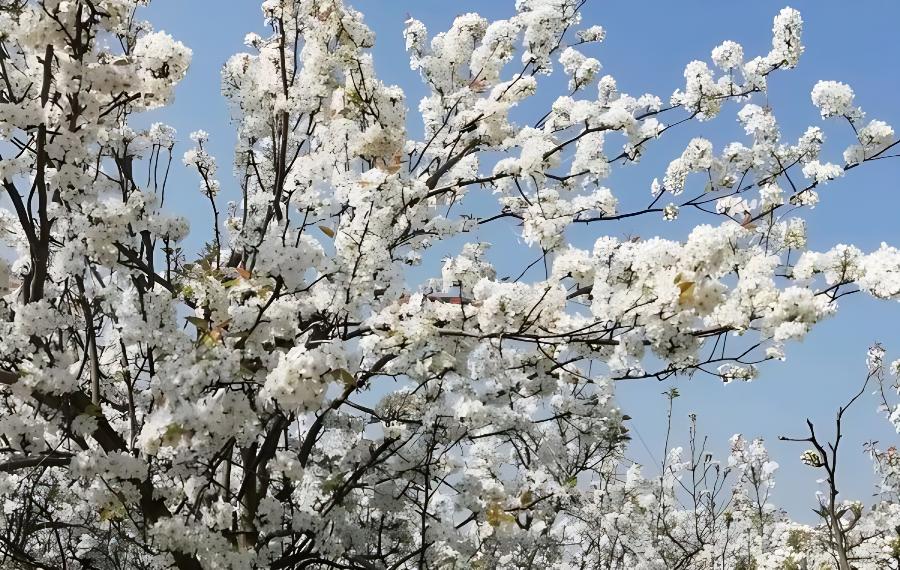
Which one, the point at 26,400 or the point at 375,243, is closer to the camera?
the point at 375,243

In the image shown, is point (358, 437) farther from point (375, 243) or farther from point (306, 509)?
point (375, 243)

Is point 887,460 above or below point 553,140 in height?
below

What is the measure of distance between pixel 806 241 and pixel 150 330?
4126mm

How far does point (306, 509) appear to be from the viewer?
513 centimetres

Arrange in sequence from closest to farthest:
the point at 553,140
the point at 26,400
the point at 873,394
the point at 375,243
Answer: the point at 375,243
the point at 26,400
the point at 553,140
the point at 873,394

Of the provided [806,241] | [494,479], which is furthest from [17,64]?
[806,241]

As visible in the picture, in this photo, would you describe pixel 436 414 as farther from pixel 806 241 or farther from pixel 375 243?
pixel 806 241

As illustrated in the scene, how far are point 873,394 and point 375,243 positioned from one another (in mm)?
4720

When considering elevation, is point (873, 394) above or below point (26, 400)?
above

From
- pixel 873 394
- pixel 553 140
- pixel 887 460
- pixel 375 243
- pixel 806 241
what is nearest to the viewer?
pixel 375 243

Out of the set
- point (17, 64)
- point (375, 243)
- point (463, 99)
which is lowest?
point (375, 243)

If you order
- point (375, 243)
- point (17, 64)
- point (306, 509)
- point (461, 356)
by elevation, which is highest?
point (17, 64)

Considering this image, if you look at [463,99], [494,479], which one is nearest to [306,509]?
Answer: [494,479]

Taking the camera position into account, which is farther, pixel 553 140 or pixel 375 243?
pixel 553 140
